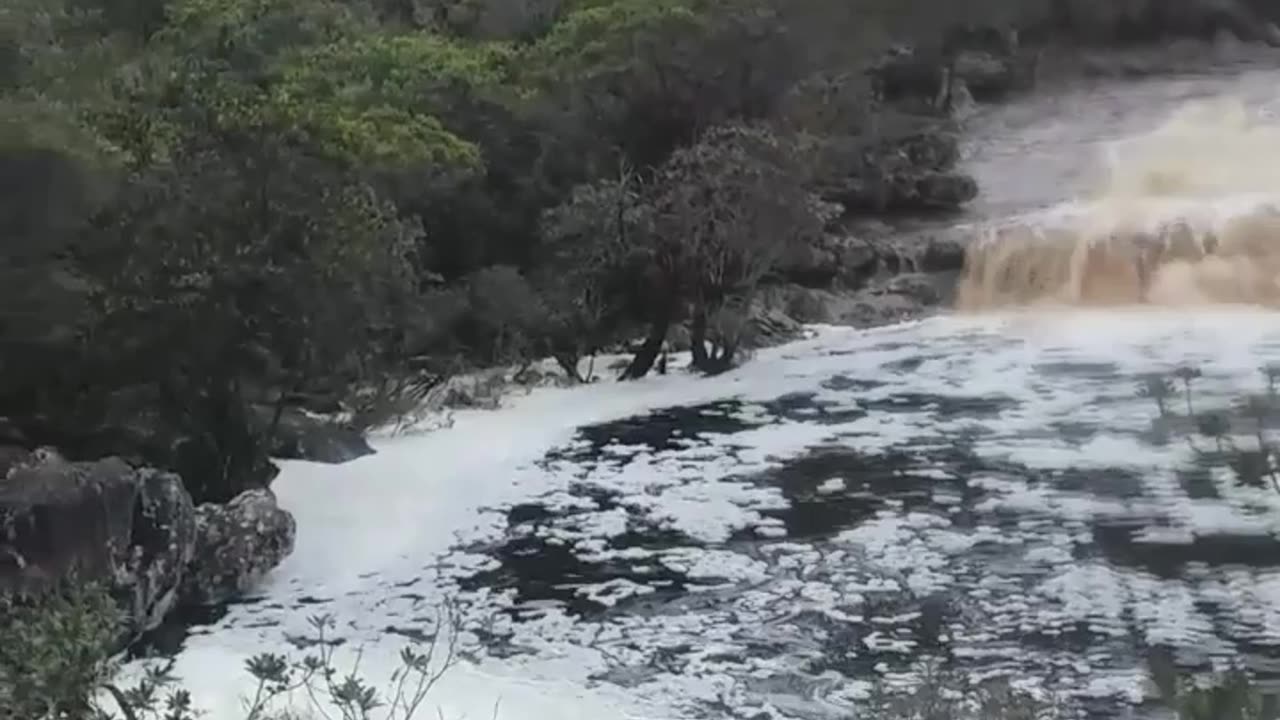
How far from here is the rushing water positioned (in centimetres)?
745

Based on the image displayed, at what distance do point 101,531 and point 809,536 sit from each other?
13.1 feet

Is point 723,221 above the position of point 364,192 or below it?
below

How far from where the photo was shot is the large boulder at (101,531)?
7789 mm

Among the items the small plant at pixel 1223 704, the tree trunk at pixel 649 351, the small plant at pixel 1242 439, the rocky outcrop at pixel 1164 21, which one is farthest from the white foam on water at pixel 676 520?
the rocky outcrop at pixel 1164 21

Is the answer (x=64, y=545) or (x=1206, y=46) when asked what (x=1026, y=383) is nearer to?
(x=64, y=545)

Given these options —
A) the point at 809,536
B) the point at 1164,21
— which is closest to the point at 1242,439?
the point at 809,536

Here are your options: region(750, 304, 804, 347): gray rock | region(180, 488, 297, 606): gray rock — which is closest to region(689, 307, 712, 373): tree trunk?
region(750, 304, 804, 347): gray rock

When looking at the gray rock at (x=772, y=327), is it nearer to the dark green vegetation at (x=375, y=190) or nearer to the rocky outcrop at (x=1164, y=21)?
the dark green vegetation at (x=375, y=190)

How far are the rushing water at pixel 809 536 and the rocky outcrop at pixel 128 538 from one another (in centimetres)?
29

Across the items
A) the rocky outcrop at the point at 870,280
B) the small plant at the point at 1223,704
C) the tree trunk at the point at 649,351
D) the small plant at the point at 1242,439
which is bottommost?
the rocky outcrop at the point at 870,280

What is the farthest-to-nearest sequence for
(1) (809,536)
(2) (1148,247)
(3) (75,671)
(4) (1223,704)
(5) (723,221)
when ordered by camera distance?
(2) (1148,247)
(5) (723,221)
(1) (809,536)
(3) (75,671)
(4) (1223,704)

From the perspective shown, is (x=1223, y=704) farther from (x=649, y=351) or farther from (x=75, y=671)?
(x=649, y=351)

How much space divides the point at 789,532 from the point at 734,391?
5378 millimetres

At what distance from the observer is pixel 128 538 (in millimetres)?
8227
